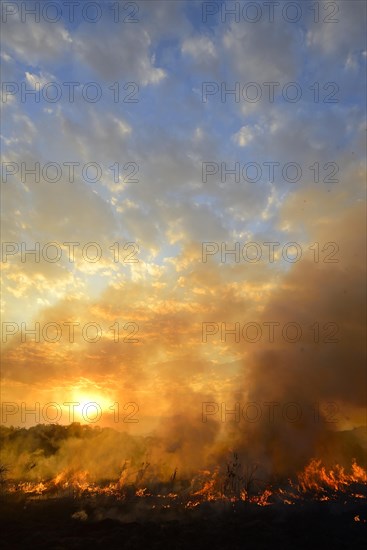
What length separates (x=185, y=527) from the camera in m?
44.0

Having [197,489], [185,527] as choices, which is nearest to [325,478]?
[197,489]

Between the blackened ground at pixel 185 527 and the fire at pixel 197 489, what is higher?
the blackened ground at pixel 185 527

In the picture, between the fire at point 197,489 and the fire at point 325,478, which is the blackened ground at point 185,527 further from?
the fire at point 325,478

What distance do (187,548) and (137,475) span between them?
92.7 ft

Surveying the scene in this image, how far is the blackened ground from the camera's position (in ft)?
129

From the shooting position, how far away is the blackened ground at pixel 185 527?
39.3 metres

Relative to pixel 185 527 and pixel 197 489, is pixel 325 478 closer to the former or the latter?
pixel 197 489

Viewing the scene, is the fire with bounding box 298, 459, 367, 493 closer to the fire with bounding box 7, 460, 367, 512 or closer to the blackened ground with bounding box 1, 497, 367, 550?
the fire with bounding box 7, 460, 367, 512

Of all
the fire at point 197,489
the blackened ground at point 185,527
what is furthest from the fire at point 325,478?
the blackened ground at point 185,527

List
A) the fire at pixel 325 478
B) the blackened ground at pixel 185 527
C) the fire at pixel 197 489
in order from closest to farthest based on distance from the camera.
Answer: the blackened ground at pixel 185 527, the fire at pixel 197 489, the fire at pixel 325 478

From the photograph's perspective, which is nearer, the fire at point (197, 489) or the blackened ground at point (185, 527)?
the blackened ground at point (185, 527)

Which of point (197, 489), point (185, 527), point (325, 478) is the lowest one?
point (325, 478)

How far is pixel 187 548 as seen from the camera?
38406 mm

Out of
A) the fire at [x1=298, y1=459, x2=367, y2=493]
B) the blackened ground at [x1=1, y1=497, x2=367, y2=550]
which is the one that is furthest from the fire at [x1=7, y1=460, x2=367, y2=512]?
the blackened ground at [x1=1, y1=497, x2=367, y2=550]
